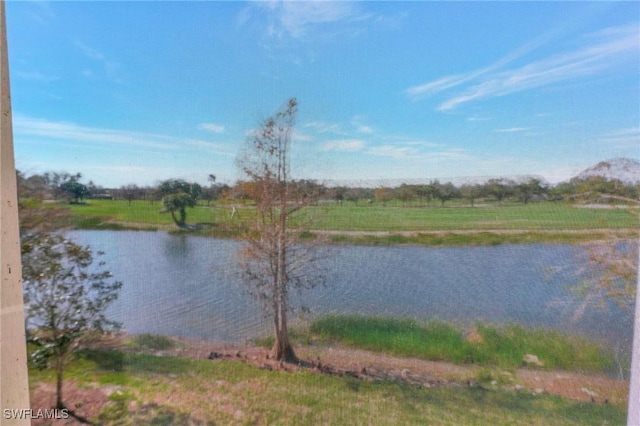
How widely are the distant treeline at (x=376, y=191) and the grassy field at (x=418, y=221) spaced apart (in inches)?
1.3

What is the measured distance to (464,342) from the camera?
3.98 feet

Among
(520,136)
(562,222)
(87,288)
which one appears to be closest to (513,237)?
(562,222)

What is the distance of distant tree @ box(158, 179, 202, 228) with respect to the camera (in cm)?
134

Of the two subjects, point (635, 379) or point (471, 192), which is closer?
point (635, 379)

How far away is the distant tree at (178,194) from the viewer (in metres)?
1.34

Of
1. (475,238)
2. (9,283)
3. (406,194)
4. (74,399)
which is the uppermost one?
(406,194)

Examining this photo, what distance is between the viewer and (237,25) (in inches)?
49.8

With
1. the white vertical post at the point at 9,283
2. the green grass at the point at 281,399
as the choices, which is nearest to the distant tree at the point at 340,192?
the green grass at the point at 281,399

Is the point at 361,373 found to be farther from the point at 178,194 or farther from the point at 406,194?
the point at 178,194

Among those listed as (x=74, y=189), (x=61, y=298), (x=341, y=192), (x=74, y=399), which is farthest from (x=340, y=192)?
(x=74, y=399)

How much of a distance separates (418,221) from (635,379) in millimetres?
955

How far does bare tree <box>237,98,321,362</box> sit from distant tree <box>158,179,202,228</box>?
25cm

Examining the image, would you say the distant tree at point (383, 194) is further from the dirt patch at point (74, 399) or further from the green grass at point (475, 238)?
the dirt patch at point (74, 399)

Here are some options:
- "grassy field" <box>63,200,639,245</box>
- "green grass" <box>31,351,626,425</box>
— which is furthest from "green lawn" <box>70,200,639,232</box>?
"green grass" <box>31,351,626,425</box>
